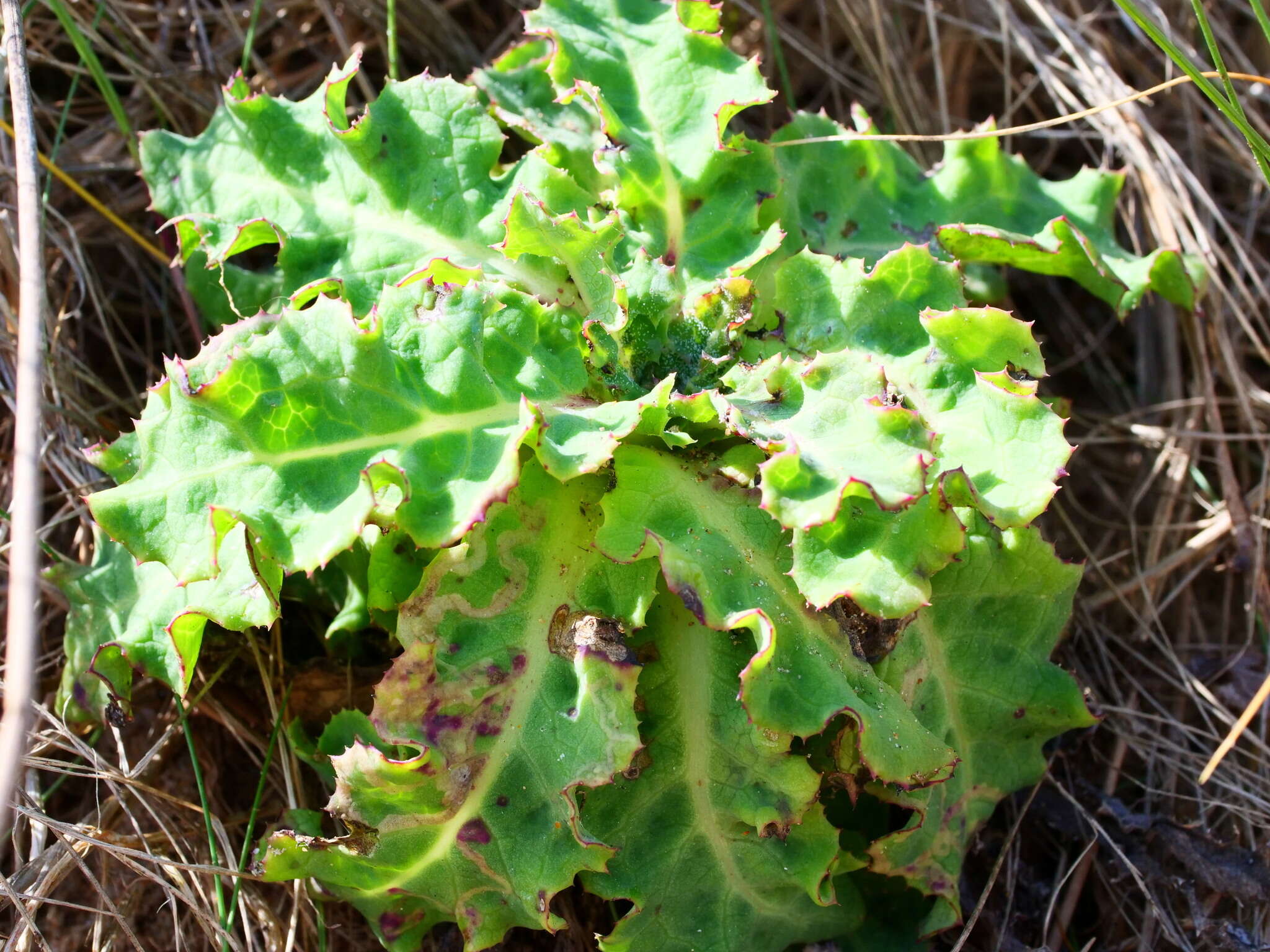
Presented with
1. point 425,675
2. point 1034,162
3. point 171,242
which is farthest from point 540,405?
point 1034,162

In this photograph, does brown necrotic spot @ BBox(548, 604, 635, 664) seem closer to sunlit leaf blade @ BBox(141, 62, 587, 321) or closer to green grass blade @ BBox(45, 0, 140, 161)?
sunlit leaf blade @ BBox(141, 62, 587, 321)

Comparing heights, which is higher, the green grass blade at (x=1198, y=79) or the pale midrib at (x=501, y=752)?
the green grass blade at (x=1198, y=79)

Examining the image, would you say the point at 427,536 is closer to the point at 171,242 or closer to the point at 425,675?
the point at 425,675

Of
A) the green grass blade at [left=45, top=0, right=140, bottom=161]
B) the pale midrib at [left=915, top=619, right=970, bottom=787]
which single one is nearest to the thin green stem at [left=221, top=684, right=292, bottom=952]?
the pale midrib at [left=915, top=619, right=970, bottom=787]

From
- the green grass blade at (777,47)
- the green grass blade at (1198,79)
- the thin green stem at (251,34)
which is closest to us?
the green grass blade at (1198,79)

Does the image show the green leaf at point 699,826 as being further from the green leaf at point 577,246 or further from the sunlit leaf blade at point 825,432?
the green leaf at point 577,246

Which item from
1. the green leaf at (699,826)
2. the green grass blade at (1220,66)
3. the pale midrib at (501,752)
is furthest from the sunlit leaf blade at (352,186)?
the green grass blade at (1220,66)

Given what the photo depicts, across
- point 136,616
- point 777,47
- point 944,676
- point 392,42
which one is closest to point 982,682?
point 944,676

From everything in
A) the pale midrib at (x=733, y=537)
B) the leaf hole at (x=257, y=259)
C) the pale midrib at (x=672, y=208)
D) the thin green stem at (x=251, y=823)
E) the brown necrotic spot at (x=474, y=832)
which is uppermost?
the pale midrib at (x=672, y=208)
